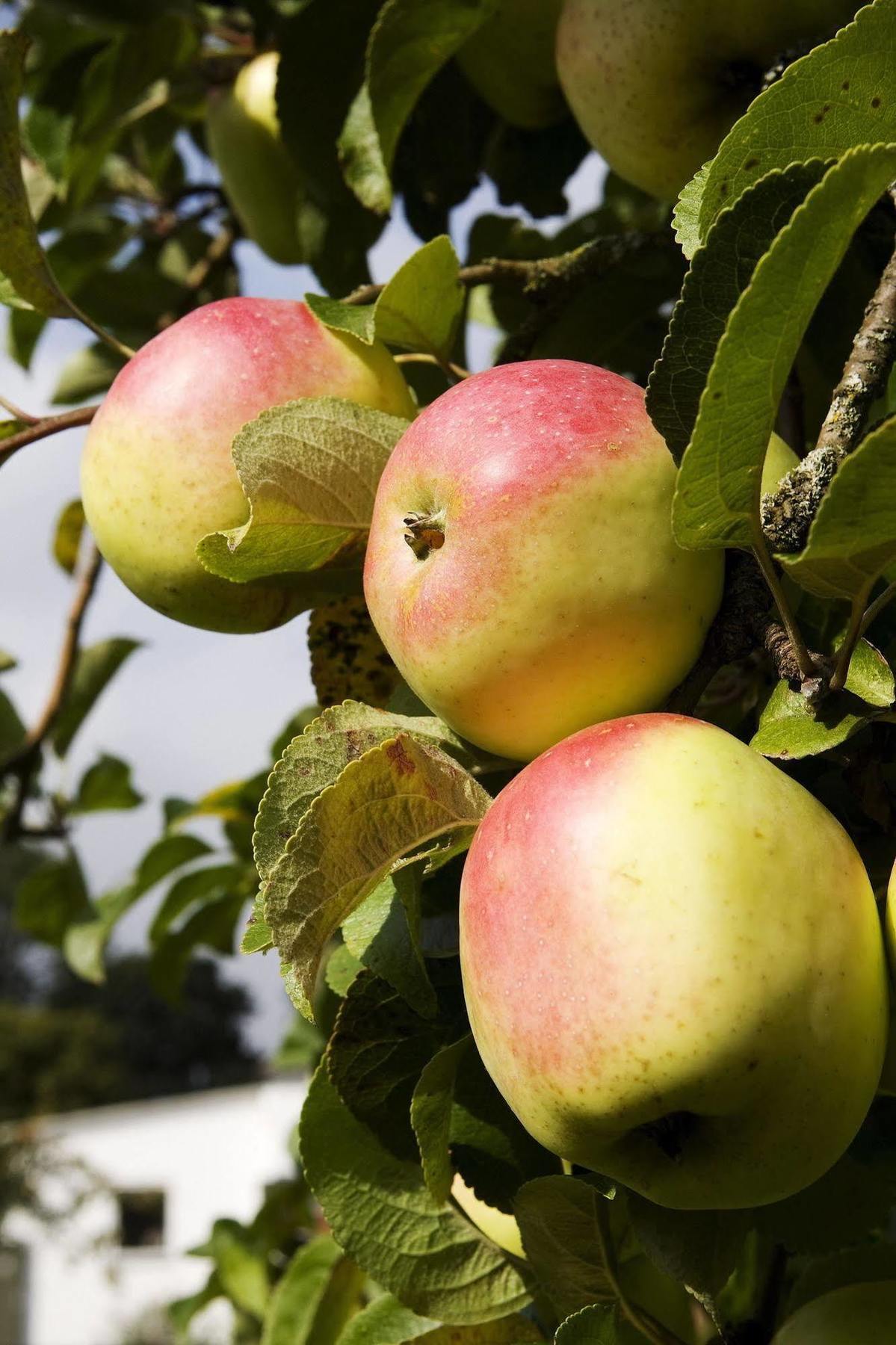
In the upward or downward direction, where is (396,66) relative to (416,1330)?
upward

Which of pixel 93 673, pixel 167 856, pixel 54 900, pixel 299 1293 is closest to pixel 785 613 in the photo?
pixel 299 1293

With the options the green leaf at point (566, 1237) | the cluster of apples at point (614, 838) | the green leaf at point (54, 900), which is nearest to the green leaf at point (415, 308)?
the cluster of apples at point (614, 838)

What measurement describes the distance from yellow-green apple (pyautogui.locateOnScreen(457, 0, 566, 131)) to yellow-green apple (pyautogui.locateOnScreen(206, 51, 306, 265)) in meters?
0.36

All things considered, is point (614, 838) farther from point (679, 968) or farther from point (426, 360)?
point (426, 360)

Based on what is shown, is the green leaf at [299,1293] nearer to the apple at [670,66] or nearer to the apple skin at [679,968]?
the apple skin at [679,968]

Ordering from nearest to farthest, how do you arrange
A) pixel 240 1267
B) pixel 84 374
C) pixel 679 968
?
1. pixel 679 968
2. pixel 84 374
3. pixel 240 1267

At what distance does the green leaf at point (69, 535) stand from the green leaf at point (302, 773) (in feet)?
3.00

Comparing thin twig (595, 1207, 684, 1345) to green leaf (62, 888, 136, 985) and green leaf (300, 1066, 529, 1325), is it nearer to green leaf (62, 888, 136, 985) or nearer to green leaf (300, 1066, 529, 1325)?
Result: green leaf (300, 1066, 529, 1325)

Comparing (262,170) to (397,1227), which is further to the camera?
(262,170)

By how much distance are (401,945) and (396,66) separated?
24.9 inches

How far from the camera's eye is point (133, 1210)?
14.4 metres

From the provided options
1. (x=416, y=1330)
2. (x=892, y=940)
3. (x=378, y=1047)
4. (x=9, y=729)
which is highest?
(x=892, y=940)

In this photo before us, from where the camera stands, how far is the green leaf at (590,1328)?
24.8 inches

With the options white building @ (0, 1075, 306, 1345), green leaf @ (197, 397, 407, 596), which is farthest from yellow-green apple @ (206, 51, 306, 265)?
white building @ (0, 1075, 306, 1345)
